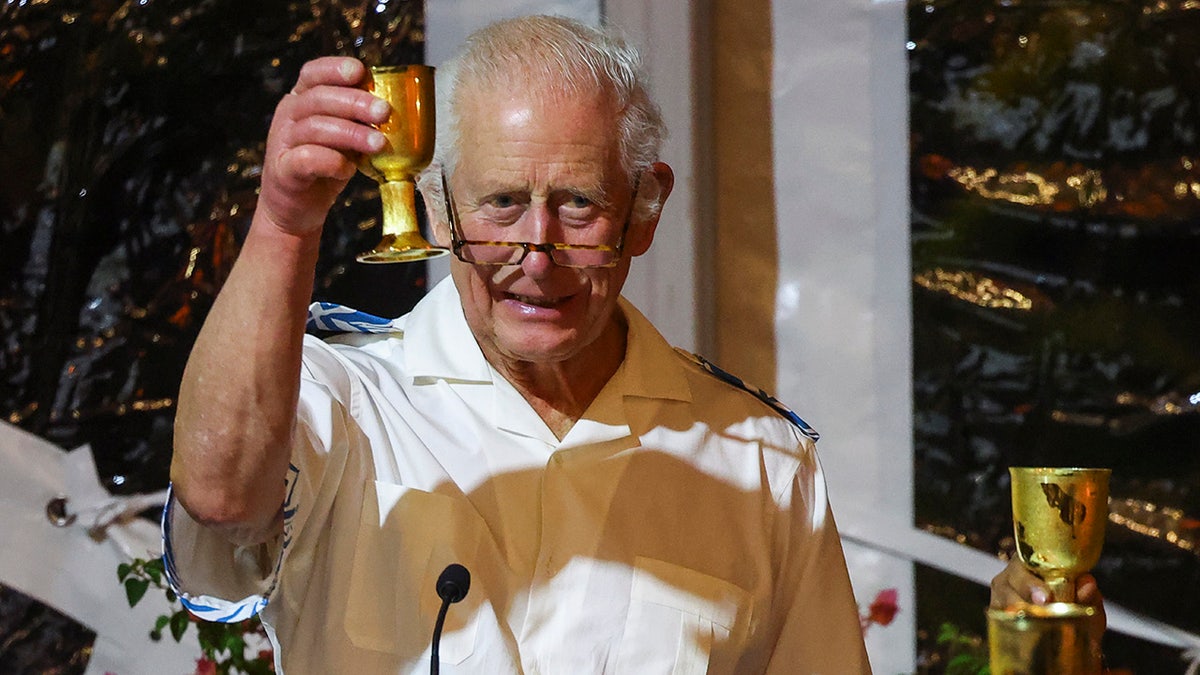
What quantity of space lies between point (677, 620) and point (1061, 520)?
0.47m

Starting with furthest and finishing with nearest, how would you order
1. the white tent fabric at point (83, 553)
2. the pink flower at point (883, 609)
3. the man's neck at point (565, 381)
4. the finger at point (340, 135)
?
the pink flower at point (883, 609) < the white tent fabric at point (83, 553) < the man's neck at point (565, 381) < the finger at point (340, 135)

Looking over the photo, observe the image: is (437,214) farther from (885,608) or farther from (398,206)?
(885,608)

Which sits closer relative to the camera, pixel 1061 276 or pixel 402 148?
pixel 402 148

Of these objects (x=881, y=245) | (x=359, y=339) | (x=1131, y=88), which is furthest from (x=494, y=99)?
(x=1131, y=88)

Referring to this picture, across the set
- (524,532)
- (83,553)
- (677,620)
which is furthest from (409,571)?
(83,553)

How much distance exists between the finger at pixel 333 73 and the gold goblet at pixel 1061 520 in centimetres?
85

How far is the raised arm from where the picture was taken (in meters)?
1.12

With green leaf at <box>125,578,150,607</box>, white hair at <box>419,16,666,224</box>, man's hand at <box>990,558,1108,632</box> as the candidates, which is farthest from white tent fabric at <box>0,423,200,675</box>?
man's hand at <box>990,558,1108,632</box>

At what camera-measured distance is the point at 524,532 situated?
5.16ft

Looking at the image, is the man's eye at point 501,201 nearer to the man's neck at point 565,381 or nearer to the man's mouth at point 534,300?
the man's mouth at point 534,300

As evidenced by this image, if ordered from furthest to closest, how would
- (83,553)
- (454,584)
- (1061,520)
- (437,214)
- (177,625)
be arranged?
1. (83,553)
2. (177,625)
3. (437,214)
4. (1061,520)
5. (454,584)

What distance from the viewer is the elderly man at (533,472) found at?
1.47 metres

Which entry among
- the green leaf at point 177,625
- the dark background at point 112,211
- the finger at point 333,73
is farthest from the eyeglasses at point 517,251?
the dark background at point 112,211

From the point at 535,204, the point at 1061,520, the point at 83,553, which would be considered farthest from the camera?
the point at 83,553
